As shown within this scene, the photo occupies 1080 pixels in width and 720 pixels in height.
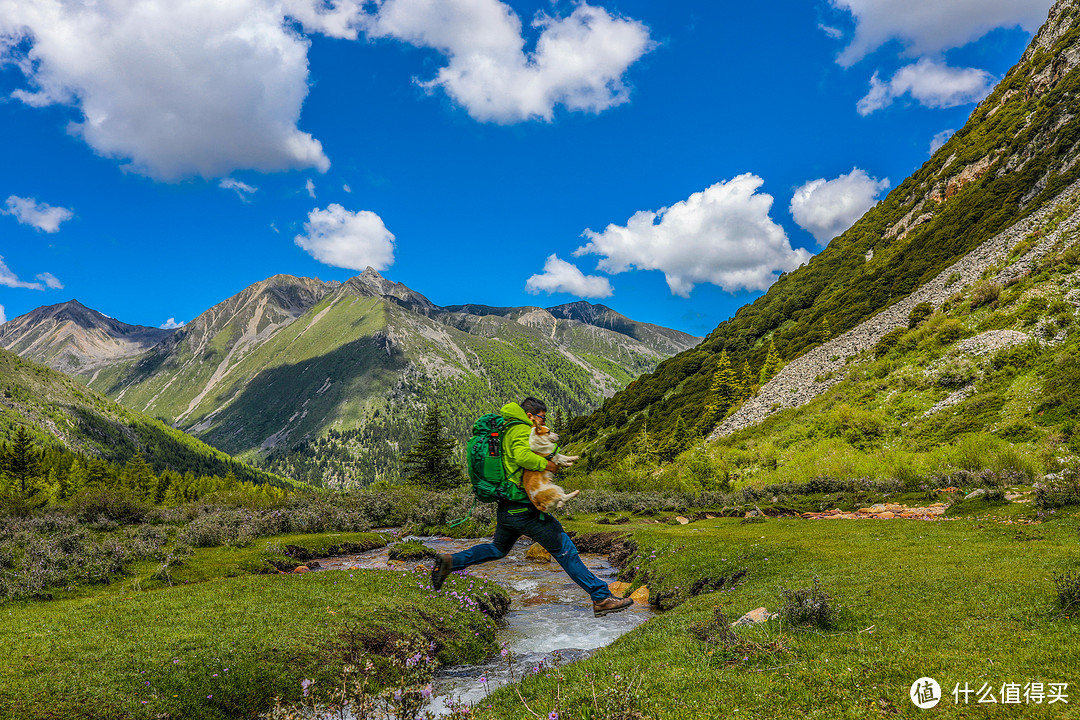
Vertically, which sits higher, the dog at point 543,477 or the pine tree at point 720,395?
the pine tree at point 720,395

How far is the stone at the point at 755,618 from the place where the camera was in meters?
11.4

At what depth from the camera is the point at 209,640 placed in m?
12.9

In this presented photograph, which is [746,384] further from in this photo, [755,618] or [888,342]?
[755,618]

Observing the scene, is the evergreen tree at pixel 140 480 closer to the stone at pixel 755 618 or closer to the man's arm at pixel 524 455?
the man's arm at pixel 524 455

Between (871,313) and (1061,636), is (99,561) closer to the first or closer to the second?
(1061,636)

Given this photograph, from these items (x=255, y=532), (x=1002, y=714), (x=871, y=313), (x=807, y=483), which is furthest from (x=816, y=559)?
(x=871, y=313)

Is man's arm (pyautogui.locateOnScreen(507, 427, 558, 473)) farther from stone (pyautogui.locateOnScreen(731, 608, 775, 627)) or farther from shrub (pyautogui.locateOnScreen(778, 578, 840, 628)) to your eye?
stone (pyautogui.locateOnScreen(731, 608, 775, 627))

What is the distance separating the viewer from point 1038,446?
3144 cm

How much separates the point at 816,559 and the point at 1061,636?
40.3ft

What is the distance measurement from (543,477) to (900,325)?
2683 inches

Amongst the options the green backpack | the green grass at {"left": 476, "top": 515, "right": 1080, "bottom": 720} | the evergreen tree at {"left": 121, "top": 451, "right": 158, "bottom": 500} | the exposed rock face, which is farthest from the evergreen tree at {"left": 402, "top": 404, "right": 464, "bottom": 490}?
the green backpack

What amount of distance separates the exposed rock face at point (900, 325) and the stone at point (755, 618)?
4224 cm

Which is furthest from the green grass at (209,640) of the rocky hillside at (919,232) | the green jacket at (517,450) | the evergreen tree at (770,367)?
the evergreen tree at (770,367)

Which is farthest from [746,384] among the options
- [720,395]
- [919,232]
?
[919,232]
